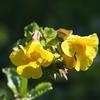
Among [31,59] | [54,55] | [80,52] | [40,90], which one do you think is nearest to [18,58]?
[31,59]

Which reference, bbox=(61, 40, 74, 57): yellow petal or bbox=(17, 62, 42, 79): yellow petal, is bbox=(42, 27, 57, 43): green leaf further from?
bbox=(17, 62, 42, 79): yellow petal

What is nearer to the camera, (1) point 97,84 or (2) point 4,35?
(1) point 97,84

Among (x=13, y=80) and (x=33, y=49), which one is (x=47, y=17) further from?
(x=33, y=49)

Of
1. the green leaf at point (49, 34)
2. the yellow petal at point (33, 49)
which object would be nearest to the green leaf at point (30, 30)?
the green leaf at point (49, 34)

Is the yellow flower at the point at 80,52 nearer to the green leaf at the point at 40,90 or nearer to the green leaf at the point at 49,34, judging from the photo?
the green leaf at the point at 49,34

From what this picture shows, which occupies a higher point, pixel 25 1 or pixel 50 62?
pixel 50 62

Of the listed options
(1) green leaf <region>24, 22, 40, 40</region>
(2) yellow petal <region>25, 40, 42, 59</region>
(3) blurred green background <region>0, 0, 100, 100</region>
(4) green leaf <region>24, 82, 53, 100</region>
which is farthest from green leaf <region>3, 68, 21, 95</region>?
(3) blurred green background <region>0, 0, 100, 100</region>

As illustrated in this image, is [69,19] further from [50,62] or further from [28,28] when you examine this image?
[50,62]

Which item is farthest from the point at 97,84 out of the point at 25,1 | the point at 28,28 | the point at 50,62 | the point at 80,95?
the point at 50,62
